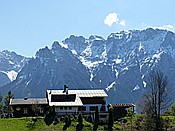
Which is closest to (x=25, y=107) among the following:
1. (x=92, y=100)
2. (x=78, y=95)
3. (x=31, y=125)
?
(x=78, y=95)

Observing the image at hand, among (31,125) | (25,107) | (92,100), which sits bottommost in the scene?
(31,125)

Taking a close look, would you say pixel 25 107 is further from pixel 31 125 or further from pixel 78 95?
pixel 31 125

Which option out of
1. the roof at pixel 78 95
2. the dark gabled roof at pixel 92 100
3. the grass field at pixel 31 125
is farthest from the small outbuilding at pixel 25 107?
the grass field at pixel 31 125

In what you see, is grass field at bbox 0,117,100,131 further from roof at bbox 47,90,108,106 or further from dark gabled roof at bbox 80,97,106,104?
dark gabled roof at bbox 80,97,106,104

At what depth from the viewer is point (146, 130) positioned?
8094cm

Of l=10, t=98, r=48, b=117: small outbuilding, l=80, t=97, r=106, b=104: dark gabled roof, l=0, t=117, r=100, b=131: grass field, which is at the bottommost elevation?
l=0, t=117, r=100, b=131: grass field

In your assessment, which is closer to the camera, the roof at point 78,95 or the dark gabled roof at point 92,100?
the roof at point 78,95

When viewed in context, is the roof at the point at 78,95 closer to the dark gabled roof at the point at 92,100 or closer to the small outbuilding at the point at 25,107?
the dark gabled roof at the point at 92,100

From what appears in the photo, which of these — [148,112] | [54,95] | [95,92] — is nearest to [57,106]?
[54,95]

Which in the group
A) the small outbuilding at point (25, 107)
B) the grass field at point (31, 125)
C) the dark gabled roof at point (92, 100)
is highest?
the dark gabled roof at point (92, 100)

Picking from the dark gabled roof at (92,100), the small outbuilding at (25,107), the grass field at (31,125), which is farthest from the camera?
the dark gabled roof at (92,100)

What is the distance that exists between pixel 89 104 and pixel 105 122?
18961mm

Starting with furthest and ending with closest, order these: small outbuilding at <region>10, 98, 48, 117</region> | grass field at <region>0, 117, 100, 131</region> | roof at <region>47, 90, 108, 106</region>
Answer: small outbuilding at <region>10, 98, 48, 117</region>, roof at <region>47, 90, 108, 106</region>, grass field at <region>0, 117, 100, 131</region>

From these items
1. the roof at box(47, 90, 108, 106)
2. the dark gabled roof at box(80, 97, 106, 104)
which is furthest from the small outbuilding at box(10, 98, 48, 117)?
the dark gabled roof at box(80, 97, 106, 104)
